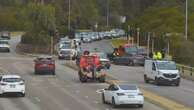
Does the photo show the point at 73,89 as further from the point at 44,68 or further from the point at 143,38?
the point at 143,38

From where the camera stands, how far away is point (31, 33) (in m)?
103

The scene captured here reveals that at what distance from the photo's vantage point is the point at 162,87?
51281 millimetres

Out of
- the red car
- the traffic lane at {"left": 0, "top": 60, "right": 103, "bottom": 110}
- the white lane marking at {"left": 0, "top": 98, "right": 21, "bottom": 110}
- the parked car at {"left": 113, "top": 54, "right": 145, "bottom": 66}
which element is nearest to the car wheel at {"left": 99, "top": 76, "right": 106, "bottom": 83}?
the traffic lane at {"left": 0, "top": 60, "right": 103, "bottom": 110}

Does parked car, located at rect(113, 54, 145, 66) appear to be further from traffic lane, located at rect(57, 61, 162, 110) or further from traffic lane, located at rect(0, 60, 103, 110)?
traffic lane, located at rect(0, 60, 103, 110)

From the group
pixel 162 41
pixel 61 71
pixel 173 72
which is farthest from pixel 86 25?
pixel 173 72

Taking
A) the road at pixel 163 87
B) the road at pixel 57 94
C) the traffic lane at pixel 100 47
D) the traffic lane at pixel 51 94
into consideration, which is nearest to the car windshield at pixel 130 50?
the road at pixel 163 87

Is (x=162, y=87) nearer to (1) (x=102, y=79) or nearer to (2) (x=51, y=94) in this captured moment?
(1) (x=102, y=79)

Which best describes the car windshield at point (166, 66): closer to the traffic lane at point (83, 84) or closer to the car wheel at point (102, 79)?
the car wheel at point (102, 79)

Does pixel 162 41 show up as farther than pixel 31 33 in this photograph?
No

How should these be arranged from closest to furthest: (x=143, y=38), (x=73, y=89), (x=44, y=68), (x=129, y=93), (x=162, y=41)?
1. (x=129, y=93)
2. (x=73, y=89)
3. (x=44, y=68)
4. (x=162, y=41)
5. (x=143, y=38)

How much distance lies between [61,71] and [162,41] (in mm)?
24876

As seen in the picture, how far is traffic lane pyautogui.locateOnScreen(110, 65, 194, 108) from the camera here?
4288 cm

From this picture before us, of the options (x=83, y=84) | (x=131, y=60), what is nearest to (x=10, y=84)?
(x=83, y=84)

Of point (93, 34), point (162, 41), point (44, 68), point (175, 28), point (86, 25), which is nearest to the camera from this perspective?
point (44, 68)
